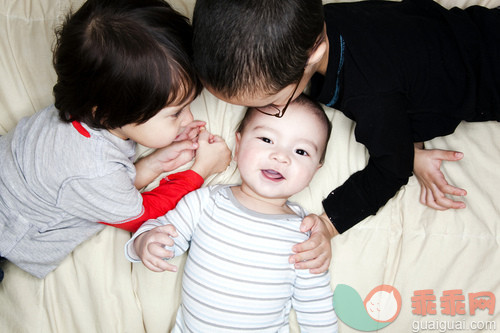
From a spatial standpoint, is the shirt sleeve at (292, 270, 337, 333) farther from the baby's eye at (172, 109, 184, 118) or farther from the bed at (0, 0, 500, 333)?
the baby's eye at (172, 109, 184, 118)

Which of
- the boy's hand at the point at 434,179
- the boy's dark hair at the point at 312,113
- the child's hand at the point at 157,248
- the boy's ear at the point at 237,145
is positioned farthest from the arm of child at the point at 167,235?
the boy's hand at the point at 434,179

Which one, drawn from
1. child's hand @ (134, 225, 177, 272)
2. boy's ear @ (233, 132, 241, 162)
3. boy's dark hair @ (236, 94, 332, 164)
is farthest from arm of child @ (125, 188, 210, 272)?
boy's dark hair @ (236, 94, 332, 164)

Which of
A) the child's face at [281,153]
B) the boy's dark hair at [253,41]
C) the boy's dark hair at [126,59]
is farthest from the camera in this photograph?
the child's face at [281,153]

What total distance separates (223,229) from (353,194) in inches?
15.3

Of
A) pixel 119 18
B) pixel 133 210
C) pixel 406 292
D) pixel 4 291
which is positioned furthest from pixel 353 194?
pixel 4 291

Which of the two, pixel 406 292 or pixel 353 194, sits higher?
pixel 353 194

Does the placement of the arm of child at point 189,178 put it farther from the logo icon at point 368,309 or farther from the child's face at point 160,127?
the logo icon at point 368,309

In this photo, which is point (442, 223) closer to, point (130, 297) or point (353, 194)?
point (353, 194)

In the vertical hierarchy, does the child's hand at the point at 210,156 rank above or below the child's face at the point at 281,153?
below

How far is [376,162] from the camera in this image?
4.12 feet

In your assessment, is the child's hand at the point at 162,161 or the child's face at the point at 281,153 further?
the child's hand at the point at 162,161

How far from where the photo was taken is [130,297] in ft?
4.15

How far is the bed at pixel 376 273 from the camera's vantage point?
123 centimetres

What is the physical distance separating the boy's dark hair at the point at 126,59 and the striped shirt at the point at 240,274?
13.8 inches
